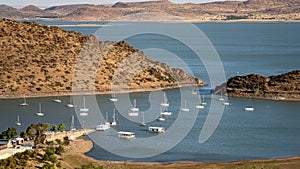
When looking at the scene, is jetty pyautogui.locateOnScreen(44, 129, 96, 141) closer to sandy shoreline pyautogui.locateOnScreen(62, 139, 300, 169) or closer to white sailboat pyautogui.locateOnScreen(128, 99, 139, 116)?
sandy shoreline pyautogui.locateOnScreen(62, 139, 300, 169)

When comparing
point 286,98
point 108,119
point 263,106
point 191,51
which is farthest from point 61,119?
point 191,51

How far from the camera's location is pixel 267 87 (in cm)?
7900

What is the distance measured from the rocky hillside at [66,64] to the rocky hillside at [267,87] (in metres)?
7.46

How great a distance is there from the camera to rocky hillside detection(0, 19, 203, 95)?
81.2m

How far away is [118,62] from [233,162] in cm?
5191

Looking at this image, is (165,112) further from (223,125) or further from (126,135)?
(126,135)

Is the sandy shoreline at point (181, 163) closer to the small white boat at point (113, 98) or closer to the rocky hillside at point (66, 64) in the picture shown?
the small white boat at point (113, 98)

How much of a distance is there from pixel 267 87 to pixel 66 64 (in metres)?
26.8

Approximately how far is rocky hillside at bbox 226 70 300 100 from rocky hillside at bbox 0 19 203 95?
7.46 meters

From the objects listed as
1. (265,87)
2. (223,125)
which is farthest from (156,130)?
(265,87)

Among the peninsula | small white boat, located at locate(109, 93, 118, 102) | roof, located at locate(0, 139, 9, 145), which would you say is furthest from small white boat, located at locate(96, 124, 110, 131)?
the peninsula

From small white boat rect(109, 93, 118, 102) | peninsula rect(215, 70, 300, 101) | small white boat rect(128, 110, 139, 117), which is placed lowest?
small white boat rect(128, 110, 139, 117)

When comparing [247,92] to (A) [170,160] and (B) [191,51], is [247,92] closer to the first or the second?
(A) [170,160]

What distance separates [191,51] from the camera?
141 meters
